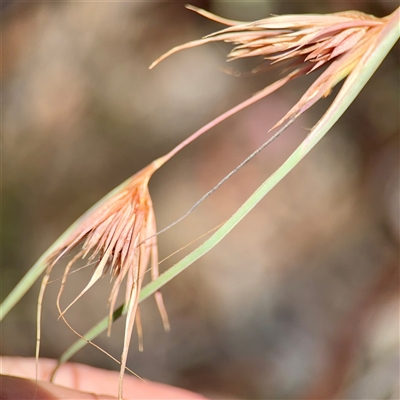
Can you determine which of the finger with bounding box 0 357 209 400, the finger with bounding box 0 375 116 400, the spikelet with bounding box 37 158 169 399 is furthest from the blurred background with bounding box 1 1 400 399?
the spikelet with bounding box 37 158 169 399

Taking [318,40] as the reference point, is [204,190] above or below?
below

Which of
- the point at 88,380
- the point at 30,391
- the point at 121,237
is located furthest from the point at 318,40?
the point at 88,380

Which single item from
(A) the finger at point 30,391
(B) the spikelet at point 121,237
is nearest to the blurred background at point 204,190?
(A) the finger at point 30,391

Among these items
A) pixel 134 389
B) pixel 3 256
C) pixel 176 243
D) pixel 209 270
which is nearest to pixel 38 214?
pixel 3 256

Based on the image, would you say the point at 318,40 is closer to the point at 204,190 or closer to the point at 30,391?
the point at 30,391

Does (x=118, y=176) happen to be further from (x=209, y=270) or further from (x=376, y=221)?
(x=376, y=221)

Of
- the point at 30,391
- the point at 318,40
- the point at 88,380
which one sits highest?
the point at 318,40

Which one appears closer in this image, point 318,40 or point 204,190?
point 318,40

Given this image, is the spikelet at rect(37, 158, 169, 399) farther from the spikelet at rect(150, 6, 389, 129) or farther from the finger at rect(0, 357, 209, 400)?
the finger at rect(0, 357, 209, 400)
